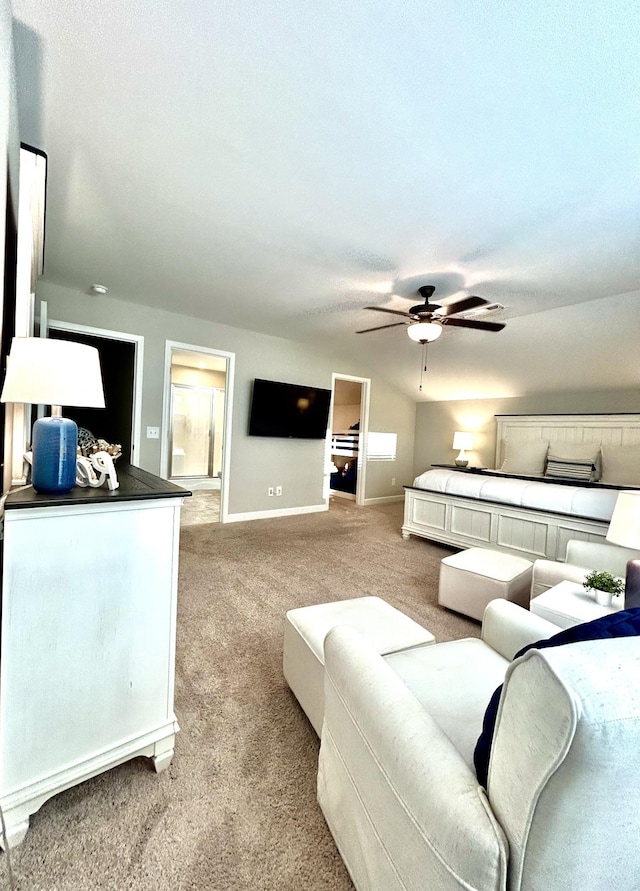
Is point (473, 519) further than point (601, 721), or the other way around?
point (473, 519)

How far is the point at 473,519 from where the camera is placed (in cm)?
390

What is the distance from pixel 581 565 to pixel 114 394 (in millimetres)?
4748

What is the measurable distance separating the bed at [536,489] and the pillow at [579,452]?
0.01 meters

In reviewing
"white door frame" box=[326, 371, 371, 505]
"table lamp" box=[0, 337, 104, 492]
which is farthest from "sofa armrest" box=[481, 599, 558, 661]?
"white door frame" box=[326, 371, 371, 505]

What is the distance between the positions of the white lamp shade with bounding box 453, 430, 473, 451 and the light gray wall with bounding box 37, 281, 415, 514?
1.12 m

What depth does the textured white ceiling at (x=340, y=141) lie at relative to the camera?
4.07 ft

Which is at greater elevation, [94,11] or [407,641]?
[94,11]

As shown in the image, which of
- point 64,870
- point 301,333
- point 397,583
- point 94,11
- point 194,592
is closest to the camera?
point 64,870

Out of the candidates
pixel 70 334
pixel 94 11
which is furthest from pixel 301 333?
pixel 94 11

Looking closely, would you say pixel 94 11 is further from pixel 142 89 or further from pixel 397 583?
pixel 397 583

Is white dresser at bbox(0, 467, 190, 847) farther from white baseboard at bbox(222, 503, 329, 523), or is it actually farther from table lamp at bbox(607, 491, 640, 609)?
white baseboard at bbox(222, 503, 329, 523)

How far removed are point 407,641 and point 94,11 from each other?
247cm

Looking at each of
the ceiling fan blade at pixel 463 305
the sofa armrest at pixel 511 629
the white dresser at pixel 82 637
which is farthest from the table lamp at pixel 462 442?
the white dresser at pixel 82 637

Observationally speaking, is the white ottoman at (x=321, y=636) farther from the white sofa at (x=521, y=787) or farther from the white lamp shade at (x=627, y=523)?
the white lamp shade at (x=627, y=523)
